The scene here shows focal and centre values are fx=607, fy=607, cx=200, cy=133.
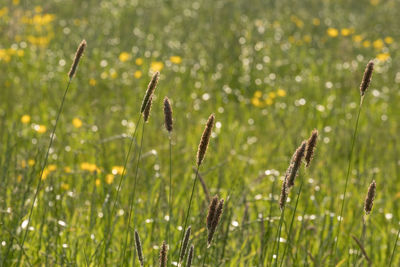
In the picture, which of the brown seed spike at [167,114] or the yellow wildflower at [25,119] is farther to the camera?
the yellow wildflower at [25,119]

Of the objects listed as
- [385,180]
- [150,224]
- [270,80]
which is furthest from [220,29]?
[150,224]

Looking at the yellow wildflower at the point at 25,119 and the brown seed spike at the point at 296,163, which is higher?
the yellow wildflower at the point at 25,119

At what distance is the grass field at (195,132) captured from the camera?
2.30 m

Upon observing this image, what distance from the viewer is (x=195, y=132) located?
14.0 ft

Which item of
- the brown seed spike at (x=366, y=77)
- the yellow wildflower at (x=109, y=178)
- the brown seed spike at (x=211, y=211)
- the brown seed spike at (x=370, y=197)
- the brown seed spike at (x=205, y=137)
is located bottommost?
the brown seed spike at (x=211, y=211)

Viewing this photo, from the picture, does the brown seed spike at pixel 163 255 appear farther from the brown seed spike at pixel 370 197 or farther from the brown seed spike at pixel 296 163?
the brown seed spike at pixel 370 197

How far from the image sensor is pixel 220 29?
7363mm

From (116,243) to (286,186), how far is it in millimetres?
1368

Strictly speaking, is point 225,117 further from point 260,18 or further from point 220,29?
point 260,18

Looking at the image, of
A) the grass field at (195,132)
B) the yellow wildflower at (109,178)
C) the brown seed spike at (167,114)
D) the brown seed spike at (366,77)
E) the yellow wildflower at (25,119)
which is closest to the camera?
the brown seed spike at (167,114)

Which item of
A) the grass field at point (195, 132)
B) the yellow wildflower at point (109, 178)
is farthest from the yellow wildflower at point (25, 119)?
the yellow wildflower at point (109, 178)

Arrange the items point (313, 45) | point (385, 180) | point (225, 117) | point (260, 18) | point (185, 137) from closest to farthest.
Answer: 1. point (385, 180)
2. point (185, 137)
3. point (225, 117)
4. point (313, 45)
5. point (260, 18)

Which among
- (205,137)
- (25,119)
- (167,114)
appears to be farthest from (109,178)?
(205,137)

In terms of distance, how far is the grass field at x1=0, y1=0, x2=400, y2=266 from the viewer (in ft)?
7.54
